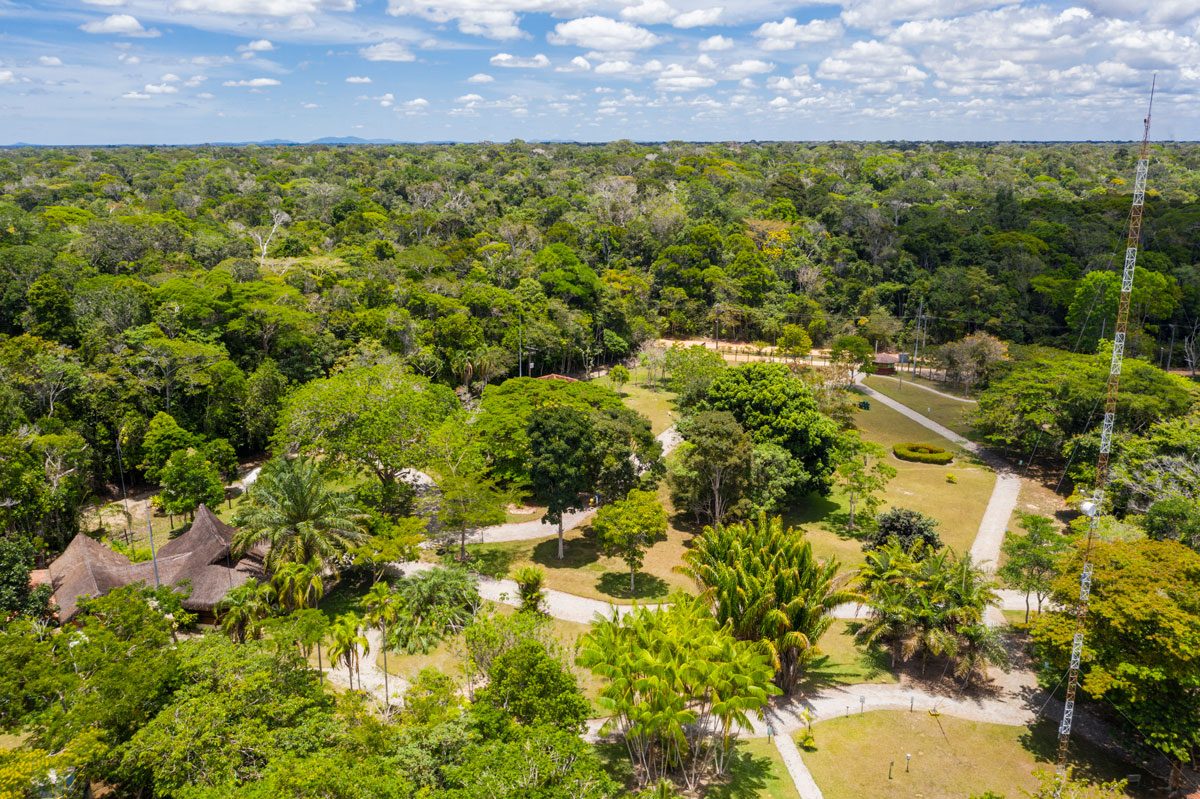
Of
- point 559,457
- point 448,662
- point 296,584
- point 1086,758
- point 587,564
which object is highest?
point 559,457

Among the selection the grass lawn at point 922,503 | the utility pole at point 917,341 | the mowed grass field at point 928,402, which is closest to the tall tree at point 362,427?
the grass lawn at point 922,503

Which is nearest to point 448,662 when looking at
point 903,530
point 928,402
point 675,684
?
point 675,684

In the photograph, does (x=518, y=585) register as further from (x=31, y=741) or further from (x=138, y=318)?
(x=138, y=318)

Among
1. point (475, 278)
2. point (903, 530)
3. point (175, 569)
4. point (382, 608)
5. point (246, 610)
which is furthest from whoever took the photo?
point (475, 278)

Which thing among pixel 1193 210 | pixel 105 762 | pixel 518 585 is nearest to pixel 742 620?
pixel 518 585

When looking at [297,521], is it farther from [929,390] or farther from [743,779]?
[929,390]

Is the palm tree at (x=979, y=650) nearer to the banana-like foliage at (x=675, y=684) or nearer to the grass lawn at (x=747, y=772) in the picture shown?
the banana-like foliage at (x=675, y=684)
